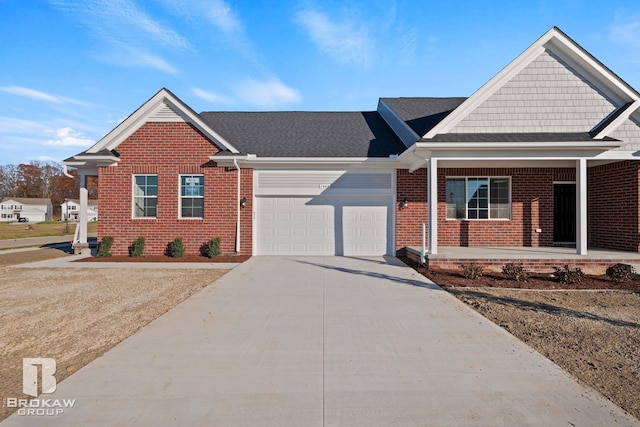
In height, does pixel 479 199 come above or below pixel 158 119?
below

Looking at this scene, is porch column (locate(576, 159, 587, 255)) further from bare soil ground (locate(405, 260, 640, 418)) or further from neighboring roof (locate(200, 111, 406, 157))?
neighboring roof (locate(200, 111, 406, 157))

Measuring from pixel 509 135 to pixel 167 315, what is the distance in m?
9.74

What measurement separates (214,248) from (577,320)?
9.62 meters

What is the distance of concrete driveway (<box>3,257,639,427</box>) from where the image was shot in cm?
278

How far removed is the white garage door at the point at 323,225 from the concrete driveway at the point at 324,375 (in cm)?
615

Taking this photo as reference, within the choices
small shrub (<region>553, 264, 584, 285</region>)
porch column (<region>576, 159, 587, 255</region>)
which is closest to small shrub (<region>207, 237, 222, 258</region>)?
small shrub (<region>553, 264, 584, 285</region>)

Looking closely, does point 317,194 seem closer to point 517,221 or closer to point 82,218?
point 517,221

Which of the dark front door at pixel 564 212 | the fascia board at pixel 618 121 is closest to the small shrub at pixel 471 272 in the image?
the fascia board at pixel 618 121

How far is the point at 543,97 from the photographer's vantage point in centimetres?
995

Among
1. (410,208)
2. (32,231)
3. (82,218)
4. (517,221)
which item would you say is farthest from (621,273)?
(32,231)

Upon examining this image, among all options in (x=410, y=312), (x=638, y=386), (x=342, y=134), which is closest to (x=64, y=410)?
(x=410, y=312)

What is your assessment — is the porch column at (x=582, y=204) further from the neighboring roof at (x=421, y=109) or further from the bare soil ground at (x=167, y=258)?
the bare soil ground at (x=167, y=258)

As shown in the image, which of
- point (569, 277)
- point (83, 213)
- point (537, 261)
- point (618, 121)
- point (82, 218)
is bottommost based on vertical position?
point (569, 277)

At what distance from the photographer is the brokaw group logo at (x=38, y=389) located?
2840mm
